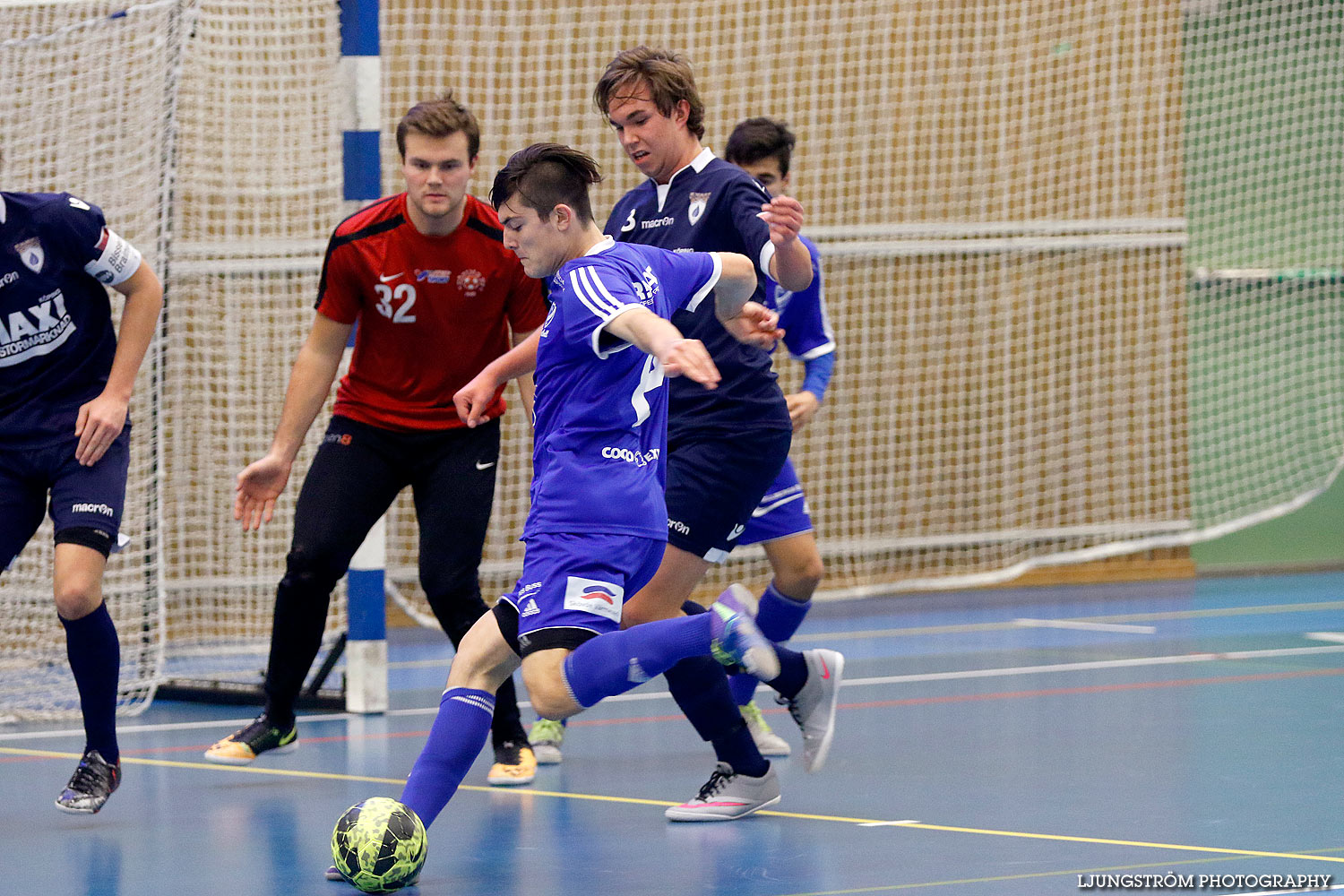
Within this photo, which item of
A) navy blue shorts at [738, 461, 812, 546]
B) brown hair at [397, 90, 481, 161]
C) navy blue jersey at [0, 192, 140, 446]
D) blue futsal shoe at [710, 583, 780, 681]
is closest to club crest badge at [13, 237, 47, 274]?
navy blue jersey at [0, 192, 140, 446]

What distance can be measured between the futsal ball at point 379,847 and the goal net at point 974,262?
4.24m

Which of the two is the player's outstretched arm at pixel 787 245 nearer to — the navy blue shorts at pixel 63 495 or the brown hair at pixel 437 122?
the brown hair at pixel 437 122

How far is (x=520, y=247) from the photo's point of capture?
3434mm

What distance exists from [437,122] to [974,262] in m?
5.85

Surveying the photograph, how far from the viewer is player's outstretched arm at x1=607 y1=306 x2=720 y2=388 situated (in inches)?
111

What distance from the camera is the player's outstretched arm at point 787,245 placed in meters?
3.69

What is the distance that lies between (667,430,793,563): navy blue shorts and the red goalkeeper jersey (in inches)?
25.9

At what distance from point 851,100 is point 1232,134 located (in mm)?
2559

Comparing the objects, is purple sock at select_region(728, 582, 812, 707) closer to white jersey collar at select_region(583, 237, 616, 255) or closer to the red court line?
the red court line

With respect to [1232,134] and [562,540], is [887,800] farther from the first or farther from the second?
[1232,134]

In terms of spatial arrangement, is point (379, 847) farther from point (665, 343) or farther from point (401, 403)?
point (401, 403)

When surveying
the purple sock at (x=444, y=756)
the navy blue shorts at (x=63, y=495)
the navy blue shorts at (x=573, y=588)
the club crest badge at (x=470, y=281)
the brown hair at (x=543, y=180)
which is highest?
the brown hair at (x=543, y=180)

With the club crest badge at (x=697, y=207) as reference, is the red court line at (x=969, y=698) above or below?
below

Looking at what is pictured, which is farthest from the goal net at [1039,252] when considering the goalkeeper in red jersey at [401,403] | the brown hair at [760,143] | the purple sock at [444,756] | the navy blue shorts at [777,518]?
the purple sock at [444,756]
